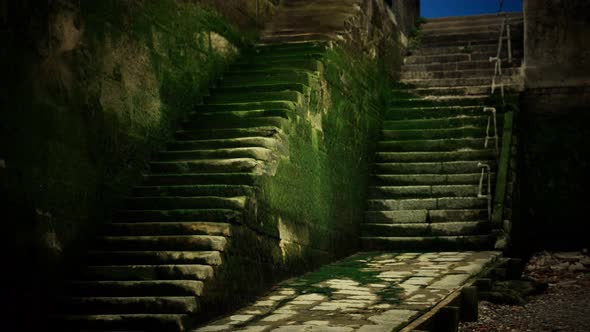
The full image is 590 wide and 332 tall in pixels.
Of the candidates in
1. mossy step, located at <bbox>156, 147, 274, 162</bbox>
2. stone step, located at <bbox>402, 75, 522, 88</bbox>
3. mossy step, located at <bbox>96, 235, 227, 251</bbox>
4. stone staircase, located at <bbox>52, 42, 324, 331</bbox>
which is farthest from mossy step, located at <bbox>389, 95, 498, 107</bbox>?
mossy step, located at <bbox>96, 235, 227, 251</bbox>

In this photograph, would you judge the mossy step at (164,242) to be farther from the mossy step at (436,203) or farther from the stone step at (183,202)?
the mossy step at (436,203)

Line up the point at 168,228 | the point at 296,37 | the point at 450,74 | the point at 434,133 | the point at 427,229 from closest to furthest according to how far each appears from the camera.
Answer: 1. the point at 168,228
2. the point at 427,229
3. the point at 296,37
4. the point at 434,133
5. the point at 450,74

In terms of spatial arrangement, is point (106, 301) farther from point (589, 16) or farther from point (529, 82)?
point (589, 16)

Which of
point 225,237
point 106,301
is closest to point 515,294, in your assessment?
point 225,237

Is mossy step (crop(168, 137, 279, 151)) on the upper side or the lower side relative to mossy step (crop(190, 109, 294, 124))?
lower

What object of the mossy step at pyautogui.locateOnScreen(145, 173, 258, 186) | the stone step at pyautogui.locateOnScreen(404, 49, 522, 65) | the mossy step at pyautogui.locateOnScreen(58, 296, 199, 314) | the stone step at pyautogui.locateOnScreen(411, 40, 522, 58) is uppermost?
the stone step at pyautogui.locateOnScreen(411, 40, 522, 58)

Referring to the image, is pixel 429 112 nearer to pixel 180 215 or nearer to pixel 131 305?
pixel 180 215

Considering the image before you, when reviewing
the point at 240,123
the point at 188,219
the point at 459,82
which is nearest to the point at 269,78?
the point at 240,123

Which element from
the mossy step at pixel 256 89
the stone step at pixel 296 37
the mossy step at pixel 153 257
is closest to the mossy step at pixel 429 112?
the stone step at pixel 296 37

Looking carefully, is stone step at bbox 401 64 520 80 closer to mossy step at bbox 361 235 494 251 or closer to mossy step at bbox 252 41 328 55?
mossy step at bbox 252 41 328 55

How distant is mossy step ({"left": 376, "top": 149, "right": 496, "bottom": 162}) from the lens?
10.6m

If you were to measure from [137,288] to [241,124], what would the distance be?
267 centimetres

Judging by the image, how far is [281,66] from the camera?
9359mm

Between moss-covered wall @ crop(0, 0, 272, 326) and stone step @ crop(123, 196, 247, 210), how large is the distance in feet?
0.56
